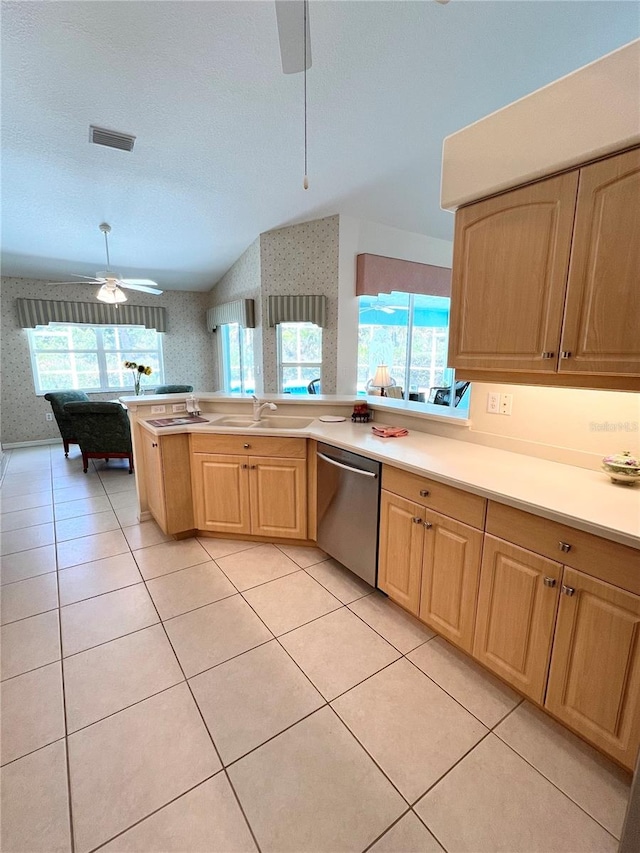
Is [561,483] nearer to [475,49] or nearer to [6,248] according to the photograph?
[475,49]

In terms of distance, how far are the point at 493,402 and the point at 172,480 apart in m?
2.20

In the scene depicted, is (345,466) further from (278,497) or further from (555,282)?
(555,282)

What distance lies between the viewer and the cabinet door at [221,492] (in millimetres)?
2666

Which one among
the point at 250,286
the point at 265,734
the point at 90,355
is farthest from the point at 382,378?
the point at 90,355

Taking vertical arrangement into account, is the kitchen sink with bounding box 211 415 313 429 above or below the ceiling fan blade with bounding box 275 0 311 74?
below

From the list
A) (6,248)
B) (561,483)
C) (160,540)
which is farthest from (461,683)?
(6,248)

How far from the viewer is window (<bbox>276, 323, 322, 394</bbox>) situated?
16.7 feet

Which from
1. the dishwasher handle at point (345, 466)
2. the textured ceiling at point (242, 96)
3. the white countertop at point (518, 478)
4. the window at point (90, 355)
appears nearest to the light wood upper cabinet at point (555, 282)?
the white countertop at point (518, 478)

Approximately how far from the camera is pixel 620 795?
124cm

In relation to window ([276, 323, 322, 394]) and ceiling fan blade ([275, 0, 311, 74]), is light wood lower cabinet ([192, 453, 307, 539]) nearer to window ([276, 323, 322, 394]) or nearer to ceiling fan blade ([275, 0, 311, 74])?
ceiling fan blade ([275, 0, 311, 74])

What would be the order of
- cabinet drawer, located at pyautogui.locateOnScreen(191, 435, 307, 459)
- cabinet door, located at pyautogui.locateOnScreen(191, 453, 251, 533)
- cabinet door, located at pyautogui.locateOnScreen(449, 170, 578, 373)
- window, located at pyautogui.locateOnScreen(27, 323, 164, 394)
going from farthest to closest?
1. window, located at pyautogui.locateOnScreen(27, 323, 164, 394)
2. cabinet door, located at pyautogui.locateOnScreen(191, 453, 251, 533)
3. cabinet drawer, located at pyautogui.locateOnScreen(191, 435, 307, 459)
4. cabinet door, located at pyautogui.locateOnScreen(449, 170, 578, 373)

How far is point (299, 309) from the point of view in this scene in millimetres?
4770

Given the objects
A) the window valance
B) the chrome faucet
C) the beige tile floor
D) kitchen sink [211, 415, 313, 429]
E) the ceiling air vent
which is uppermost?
the ceiling air vent

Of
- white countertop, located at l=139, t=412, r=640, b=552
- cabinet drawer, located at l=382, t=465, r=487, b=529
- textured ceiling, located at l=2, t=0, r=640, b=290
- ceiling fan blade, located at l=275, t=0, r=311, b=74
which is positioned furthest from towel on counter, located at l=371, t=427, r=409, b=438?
textured ceiling, located at l=2, t=0, r=640, b=290
